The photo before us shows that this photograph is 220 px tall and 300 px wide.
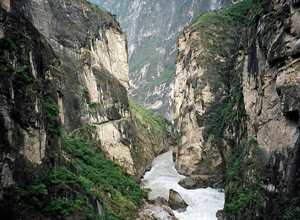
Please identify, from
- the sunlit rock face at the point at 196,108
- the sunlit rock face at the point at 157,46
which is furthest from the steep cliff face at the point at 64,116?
the sunlit rock face at the point at 157,46

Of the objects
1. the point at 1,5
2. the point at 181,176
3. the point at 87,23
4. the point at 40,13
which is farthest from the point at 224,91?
the point at 1,5

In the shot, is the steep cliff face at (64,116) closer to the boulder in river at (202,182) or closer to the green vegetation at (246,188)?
the boulder in river at (202,182)

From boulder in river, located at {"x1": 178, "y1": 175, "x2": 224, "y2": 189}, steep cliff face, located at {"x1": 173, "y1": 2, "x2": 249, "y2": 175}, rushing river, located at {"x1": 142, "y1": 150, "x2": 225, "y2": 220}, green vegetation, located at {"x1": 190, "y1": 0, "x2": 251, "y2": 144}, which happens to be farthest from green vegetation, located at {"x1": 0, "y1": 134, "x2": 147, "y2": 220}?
green vegetation, located at {"x1": 190, "y1": 0, "x2": 251, "y2": 144}

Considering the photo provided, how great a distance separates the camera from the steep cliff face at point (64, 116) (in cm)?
1021

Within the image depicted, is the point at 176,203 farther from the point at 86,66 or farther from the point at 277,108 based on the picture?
the point at 86,66

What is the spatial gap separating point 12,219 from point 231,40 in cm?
4225

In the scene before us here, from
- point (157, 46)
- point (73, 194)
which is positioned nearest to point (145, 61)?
point (157, 46)

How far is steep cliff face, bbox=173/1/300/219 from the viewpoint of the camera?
15727mm

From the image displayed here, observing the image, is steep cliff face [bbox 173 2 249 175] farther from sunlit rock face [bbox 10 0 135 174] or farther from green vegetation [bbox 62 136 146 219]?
green vegetation [bbox 62 136 146 219]

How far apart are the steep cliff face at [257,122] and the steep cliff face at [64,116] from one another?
9.41 metres

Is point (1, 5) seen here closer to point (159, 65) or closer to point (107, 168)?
point (107, 168)

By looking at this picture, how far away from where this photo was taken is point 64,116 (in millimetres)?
25688

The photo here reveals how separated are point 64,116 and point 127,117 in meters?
11.3

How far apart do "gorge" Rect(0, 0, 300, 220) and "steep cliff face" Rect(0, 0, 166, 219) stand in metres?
0.07
